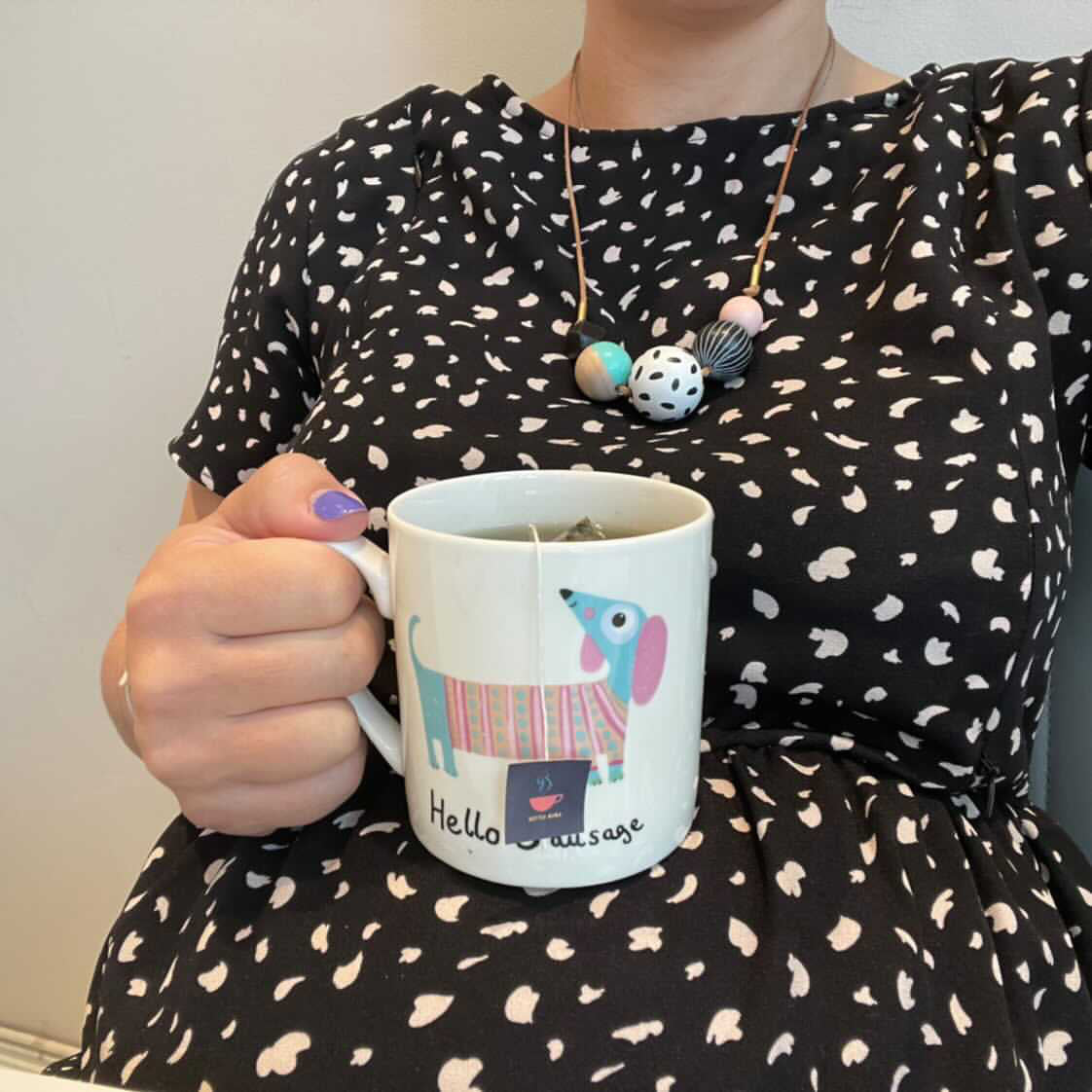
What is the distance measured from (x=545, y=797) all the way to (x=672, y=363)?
1.04 ft

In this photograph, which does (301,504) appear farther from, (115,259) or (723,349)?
(115,259)

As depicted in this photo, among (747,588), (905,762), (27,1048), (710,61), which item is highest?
(710,61)

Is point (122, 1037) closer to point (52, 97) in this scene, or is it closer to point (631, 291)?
point (631, 291)

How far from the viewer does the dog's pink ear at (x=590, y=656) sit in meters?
0.35

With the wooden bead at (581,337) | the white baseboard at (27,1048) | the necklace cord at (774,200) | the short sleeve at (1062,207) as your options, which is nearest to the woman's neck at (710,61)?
the necklace cord at (774,200)

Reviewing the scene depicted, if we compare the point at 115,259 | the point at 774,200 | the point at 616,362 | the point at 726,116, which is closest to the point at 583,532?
the point at 616,362

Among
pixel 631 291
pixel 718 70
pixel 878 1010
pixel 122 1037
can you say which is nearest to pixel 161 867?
pixel 122 1037

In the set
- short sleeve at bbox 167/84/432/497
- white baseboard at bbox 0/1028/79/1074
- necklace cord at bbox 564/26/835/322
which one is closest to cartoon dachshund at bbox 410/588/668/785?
necklace cord at bbox 564/26/835/322

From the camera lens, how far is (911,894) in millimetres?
452

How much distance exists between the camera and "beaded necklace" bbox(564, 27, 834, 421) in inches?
22.3

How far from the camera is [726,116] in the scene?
0.74 m

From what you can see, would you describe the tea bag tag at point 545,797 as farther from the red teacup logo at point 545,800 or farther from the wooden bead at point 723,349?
the wooden bead at point 723,349

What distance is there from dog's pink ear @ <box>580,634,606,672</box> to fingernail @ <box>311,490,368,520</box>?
0.13 meters

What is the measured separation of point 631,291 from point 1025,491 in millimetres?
329
